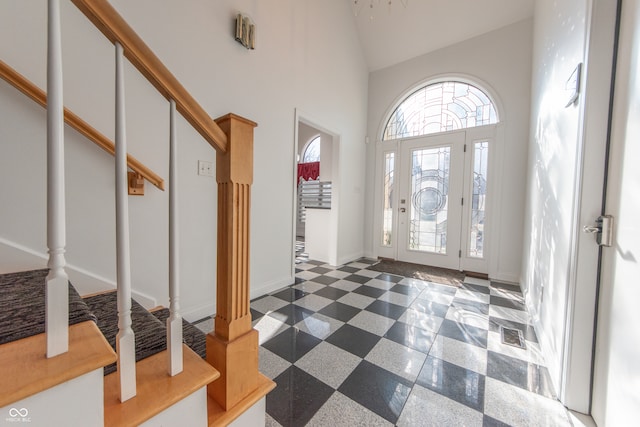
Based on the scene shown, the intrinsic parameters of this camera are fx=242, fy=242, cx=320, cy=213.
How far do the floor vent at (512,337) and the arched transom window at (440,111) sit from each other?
2602 mm

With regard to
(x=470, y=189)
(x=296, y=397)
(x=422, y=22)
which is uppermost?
(x=422, y=22)

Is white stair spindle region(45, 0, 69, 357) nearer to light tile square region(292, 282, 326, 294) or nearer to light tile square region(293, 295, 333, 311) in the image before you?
light tile square region(293, 295, 333, 311)

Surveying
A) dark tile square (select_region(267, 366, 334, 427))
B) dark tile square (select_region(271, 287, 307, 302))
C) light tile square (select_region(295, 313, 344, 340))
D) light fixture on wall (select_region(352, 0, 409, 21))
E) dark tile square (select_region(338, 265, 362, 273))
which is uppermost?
light fixture on wall (select_region(352, 0, 409, 21))

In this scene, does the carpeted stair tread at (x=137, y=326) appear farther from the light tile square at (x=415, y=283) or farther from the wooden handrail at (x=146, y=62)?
the light tile square at (x=415, y=283)

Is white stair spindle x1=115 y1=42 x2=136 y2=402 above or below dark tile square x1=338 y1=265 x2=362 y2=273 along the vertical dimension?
above

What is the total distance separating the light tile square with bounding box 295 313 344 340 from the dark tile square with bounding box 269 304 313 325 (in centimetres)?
6

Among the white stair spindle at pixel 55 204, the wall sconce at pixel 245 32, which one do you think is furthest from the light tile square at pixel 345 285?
the wall sconce at pixel 245 32

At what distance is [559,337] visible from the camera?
1.30 m

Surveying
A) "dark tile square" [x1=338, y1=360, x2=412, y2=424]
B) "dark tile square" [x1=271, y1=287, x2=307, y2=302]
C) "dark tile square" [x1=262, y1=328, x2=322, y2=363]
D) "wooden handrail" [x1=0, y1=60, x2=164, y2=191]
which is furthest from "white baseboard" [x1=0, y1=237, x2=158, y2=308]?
"dark tile square" [x1=338, y1=360, x2=412, y2=424]

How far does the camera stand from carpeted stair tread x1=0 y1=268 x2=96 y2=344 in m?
0.59

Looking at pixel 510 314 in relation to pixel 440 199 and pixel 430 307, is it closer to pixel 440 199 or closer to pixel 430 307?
pixel 430 307

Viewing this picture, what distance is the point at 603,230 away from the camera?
3.47 feet

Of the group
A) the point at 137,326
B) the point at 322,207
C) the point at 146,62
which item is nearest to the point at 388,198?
the point at 322,207

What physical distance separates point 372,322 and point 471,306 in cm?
107
